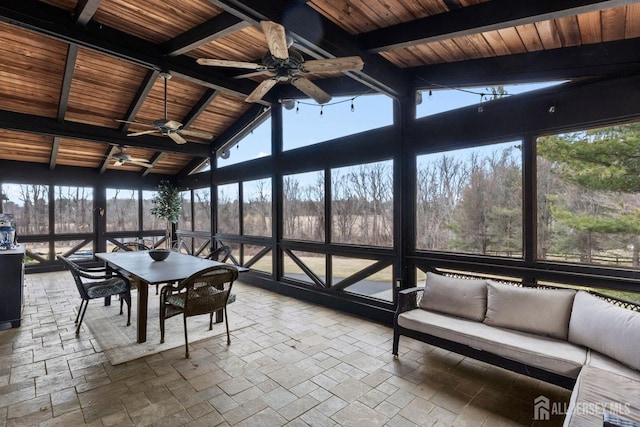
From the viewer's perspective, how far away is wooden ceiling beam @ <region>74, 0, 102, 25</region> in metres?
2.97

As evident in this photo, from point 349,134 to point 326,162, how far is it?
621 millimetres

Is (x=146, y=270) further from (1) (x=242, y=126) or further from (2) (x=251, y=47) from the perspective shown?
(1) (x=242, y=126)

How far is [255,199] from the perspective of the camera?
22.6 feet

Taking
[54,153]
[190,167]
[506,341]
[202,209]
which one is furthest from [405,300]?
[54,153]

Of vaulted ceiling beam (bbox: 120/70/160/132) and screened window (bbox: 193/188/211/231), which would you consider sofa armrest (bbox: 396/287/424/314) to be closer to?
vaulted ceiling beam (bbox: 120/70/160/132)

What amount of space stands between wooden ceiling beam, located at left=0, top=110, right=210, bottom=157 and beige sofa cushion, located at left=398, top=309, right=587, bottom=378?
253 inches

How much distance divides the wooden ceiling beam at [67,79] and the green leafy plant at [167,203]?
3766 millimetres

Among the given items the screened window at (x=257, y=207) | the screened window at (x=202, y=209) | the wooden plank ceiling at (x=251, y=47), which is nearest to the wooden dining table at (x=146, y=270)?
the screened window at (x=257, y=207)

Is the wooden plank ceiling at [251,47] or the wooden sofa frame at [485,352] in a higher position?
the wooden plank ceiling at [251,47]

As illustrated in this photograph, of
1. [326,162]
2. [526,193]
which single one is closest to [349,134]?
[326,162]

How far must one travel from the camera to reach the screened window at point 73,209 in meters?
8.44

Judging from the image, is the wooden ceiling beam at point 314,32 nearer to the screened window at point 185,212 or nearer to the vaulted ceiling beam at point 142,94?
the vaulted ceiling beam at point 142,94

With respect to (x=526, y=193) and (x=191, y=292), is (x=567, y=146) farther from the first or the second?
(x=191, y=292)

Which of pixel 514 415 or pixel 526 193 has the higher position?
pixel 526 193
